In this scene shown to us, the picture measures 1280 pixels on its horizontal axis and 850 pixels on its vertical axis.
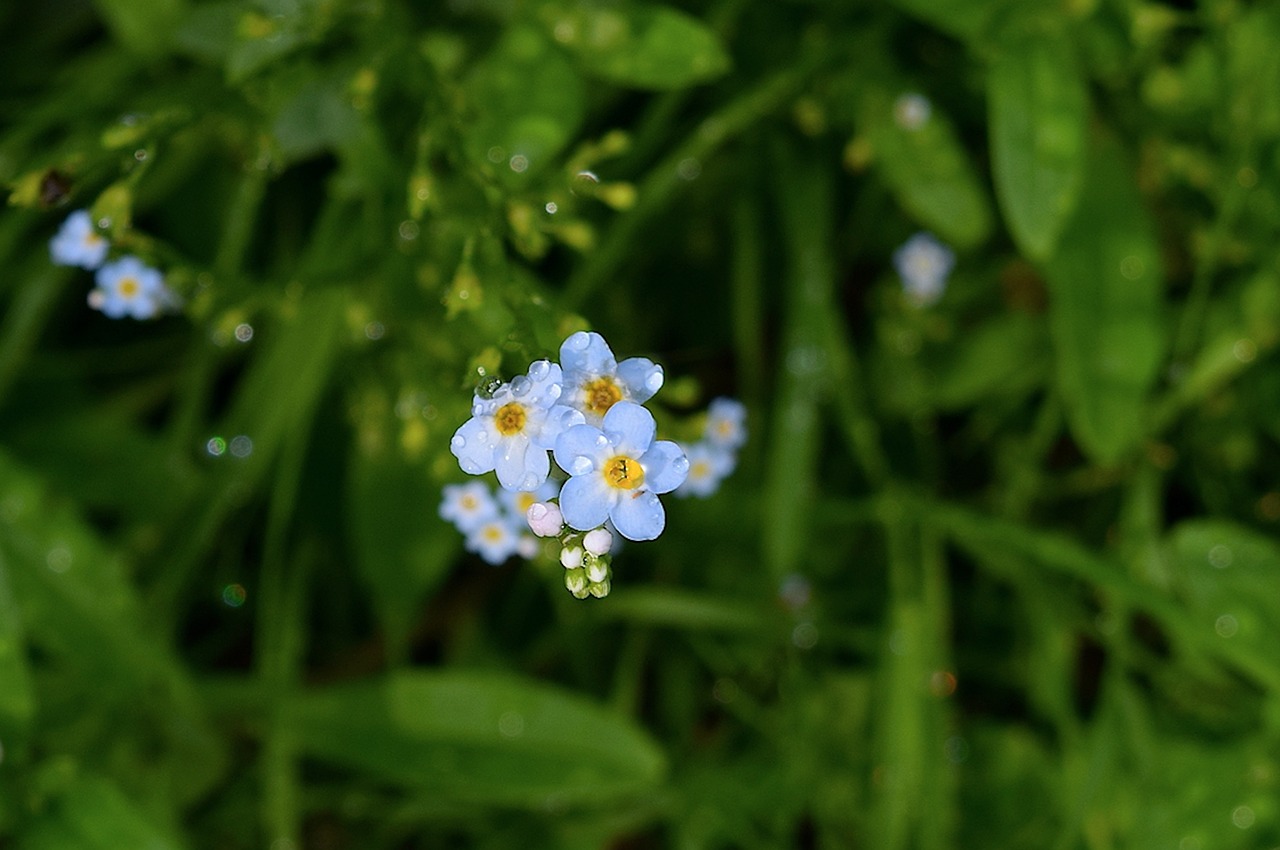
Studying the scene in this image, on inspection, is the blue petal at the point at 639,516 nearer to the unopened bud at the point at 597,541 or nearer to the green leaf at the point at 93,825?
the unopened bud at the point at 597,541

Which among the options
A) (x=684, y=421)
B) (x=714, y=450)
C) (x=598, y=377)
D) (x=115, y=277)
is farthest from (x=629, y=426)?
(x=115, y=277)

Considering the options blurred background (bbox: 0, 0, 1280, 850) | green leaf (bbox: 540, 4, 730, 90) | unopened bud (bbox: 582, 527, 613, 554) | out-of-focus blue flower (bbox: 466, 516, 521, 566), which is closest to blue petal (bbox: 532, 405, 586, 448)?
unopened bud (bbox: 582, 527, 613, 554)

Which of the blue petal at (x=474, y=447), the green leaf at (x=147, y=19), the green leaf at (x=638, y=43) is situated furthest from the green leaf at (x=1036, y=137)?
the green leaf at (x=147, y=19)

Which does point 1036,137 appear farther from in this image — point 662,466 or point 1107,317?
point 662,466

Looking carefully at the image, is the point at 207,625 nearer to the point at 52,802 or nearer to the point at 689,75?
the point at 52,802

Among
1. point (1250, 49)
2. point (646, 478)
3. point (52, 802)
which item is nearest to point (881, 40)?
point (1250, 49)
